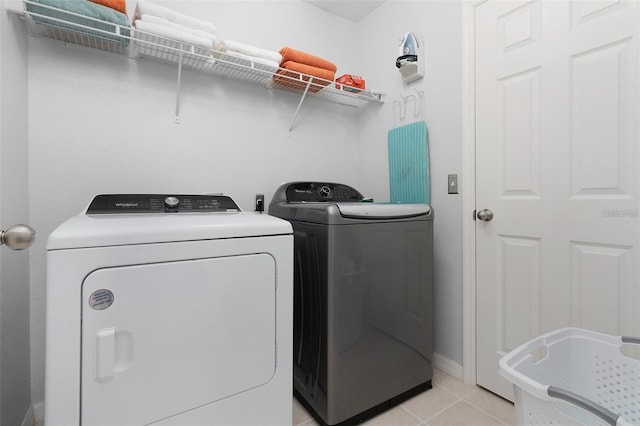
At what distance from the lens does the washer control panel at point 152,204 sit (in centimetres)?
127

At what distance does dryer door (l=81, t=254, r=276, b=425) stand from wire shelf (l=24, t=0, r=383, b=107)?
1.18 metres

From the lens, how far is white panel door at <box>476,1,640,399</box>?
1.25 metres

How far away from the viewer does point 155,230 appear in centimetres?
92

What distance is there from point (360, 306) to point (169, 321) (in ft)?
2.73

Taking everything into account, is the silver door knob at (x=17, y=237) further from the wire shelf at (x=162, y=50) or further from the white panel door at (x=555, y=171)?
the white panel door at (x=555, y=171)

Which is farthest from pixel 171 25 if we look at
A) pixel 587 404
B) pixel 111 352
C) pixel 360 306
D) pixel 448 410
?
pixel 448 410

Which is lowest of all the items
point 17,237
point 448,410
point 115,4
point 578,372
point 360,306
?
point 448,410

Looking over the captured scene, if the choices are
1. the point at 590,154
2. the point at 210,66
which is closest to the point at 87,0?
the point at 210,66

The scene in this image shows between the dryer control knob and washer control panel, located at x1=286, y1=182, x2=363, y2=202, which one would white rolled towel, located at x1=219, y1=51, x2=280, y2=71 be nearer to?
washer control panel, located at x1=286, y1=182, x2=363, y2=202

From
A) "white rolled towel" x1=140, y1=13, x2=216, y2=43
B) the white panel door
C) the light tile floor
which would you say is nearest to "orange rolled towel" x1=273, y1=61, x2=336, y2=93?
"white rolled towel" x1=140, y1=13, x2=216, y2=43

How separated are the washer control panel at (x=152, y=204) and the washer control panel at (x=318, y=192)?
468 mm

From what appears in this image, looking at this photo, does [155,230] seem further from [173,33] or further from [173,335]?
[173,33]

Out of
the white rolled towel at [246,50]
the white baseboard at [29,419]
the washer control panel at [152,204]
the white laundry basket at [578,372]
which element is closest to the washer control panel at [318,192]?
the washer control panel at [152,204]

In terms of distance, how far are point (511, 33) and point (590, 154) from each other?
0.75 m
